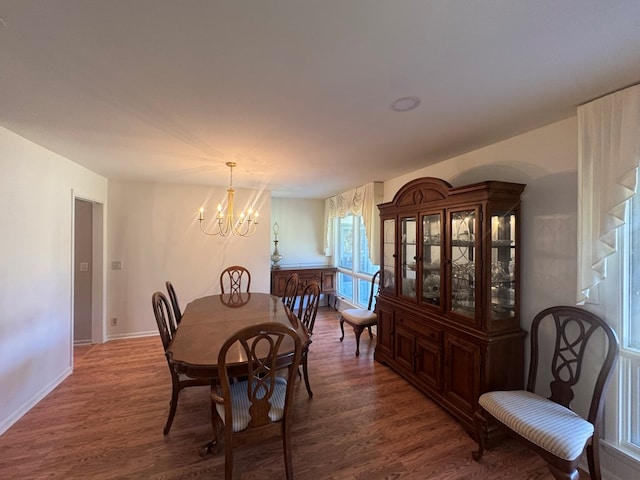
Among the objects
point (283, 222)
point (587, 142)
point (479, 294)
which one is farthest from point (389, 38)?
point (283, 222)

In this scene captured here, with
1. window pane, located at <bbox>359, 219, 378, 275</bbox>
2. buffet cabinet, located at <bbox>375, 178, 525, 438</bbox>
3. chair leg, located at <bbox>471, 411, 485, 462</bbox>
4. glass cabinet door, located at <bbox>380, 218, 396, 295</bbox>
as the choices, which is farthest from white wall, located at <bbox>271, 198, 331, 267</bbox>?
chair leg, located at <bbox>471, 411, 485, 462</bbox>

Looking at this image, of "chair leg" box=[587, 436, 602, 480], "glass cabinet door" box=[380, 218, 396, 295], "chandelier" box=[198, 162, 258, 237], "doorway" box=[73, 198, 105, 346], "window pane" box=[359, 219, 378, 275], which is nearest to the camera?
"chair leg" box=[587, 436, 602, 480]

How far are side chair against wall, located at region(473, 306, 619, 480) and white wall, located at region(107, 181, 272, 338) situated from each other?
377 cm

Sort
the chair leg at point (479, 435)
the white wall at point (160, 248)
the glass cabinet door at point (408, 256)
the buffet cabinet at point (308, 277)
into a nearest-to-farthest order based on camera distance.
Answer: the chair leg at point (479, 435) < the glass cabinet door at point (408, 256) < the white wall at point (160, 248) < the buffet cabinet at point (308, 277)

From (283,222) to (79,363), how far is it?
12.5 feet

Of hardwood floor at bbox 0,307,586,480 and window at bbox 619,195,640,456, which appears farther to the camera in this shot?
hardwood floor at bbox 0,307,586,480

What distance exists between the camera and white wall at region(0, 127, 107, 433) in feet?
7.14

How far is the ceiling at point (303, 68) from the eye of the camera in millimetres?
1030

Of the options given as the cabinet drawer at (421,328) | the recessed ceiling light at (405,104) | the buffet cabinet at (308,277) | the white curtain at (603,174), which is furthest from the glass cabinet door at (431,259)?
the buffet cabinet at (308,277)

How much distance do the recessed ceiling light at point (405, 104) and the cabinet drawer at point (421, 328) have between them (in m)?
1.92

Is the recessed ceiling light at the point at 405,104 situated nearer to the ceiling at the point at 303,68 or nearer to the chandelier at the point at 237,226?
the ceiling at the point at 303,68

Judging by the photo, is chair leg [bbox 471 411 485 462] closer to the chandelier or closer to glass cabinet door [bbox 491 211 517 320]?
glass cabinet door [bbox 491 211 517 320]

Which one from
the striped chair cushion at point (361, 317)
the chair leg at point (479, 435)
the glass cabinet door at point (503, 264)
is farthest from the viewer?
the striped chair cushion at point (361, 317)

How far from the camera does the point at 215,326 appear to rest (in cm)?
240
